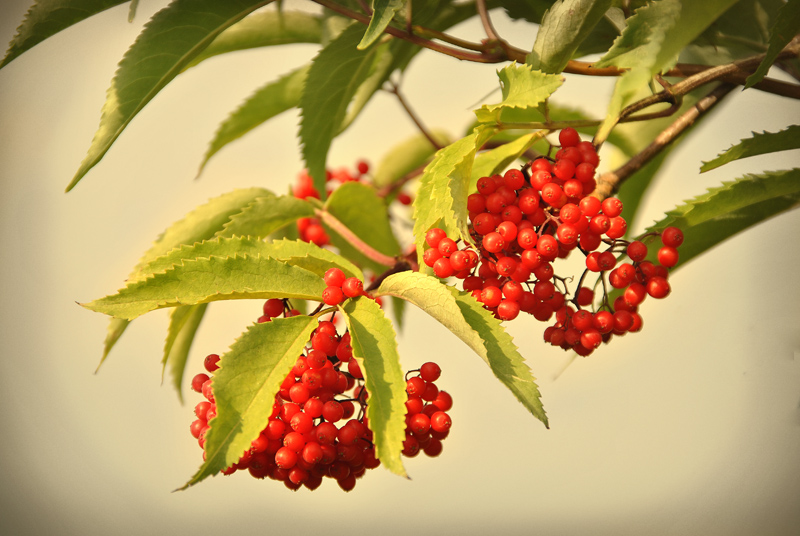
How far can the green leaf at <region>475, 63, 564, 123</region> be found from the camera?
38cm

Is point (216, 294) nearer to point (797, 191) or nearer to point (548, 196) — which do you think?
point (548, 196)

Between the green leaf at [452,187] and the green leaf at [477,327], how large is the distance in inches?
1.4

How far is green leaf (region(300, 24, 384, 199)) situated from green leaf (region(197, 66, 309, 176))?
177 millimetres

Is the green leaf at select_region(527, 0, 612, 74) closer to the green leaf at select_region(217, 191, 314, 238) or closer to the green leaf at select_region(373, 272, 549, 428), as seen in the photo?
the green leaf at select_region(373, 272, 549, 428)

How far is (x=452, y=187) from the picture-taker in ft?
1.28

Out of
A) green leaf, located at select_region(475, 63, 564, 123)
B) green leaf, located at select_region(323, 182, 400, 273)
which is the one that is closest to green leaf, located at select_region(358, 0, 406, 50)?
green leaf, located at select_region(475, 63, 564, 123)

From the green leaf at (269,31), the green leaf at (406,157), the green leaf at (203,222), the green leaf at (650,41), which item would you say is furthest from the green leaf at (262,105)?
the green leaf at (650,41)

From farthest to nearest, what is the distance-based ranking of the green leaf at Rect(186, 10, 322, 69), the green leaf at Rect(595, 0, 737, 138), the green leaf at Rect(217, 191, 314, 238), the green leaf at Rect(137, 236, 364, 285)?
the green leaf at Rect(186, 10, 322, 69) < the green leaf at Rect(217, 191, 314, 238) < the green leaf at Rect(137, 236, 364, 285) < the green leaf at Rect(595, 0, 737, 138)

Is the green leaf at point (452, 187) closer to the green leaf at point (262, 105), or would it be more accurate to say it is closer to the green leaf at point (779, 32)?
the green leaf at point (779, 32)

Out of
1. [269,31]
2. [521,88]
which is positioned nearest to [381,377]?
[521,88]

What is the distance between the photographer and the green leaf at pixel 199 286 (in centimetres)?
40

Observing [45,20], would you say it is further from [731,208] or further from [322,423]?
[731,208]

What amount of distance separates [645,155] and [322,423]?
1.01 feet

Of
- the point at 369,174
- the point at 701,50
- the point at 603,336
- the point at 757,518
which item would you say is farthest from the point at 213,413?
the point at 757,518
